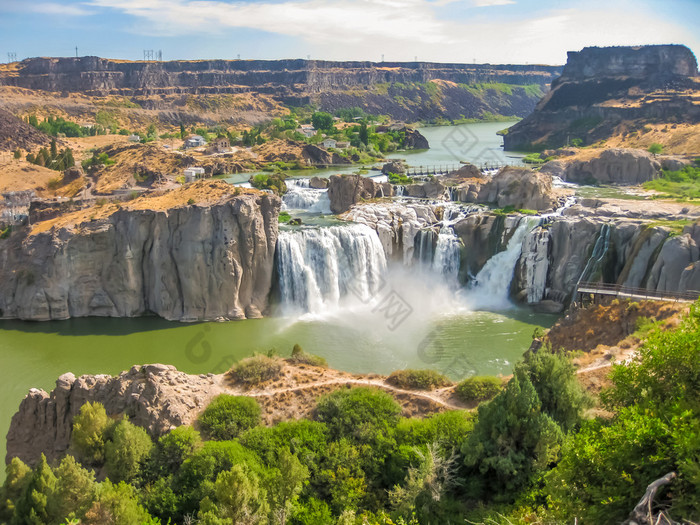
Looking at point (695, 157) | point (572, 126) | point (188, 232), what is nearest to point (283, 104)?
point (572, 126)

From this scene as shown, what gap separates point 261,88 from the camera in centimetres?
14788

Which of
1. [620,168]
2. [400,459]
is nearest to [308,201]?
[620,168]

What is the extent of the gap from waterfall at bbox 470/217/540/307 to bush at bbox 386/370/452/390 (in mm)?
16375

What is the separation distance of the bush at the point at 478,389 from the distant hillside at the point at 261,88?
109994 millimetres

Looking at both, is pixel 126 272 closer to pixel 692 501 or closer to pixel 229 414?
pixel 229 414

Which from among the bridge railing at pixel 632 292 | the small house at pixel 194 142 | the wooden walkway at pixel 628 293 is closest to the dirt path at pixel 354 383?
the wooden walkway at pixel 628 293

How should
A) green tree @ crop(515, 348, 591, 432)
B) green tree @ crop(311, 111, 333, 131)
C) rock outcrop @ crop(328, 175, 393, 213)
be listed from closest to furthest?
1. green tree @ crop(515, 348, 591, 432)
2. rock outcrop @ crop(328, 175, 393, 213)
3. green tree @ crop(311, 111, 333, 131)

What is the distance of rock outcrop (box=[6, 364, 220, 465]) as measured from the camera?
62.6ft

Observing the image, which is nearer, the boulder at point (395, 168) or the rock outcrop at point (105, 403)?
the rock outcrop at point (105, 403)

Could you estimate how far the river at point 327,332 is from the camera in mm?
28906

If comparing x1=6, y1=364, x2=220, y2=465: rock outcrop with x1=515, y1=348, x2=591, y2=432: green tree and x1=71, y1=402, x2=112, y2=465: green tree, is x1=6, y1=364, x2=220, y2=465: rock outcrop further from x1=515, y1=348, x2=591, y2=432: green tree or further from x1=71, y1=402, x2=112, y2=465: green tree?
x1=515, y1=348, x2=591, y2=432: green tree

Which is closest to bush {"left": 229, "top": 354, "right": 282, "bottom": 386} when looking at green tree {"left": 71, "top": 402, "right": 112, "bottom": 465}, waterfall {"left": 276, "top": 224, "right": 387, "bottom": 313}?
green tree {"left": 71, "top": 402, "right": 112, "bottom": 465}

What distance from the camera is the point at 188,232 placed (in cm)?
3450

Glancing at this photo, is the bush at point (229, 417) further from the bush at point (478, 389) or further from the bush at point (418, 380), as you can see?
the bush at point (478, 389)
